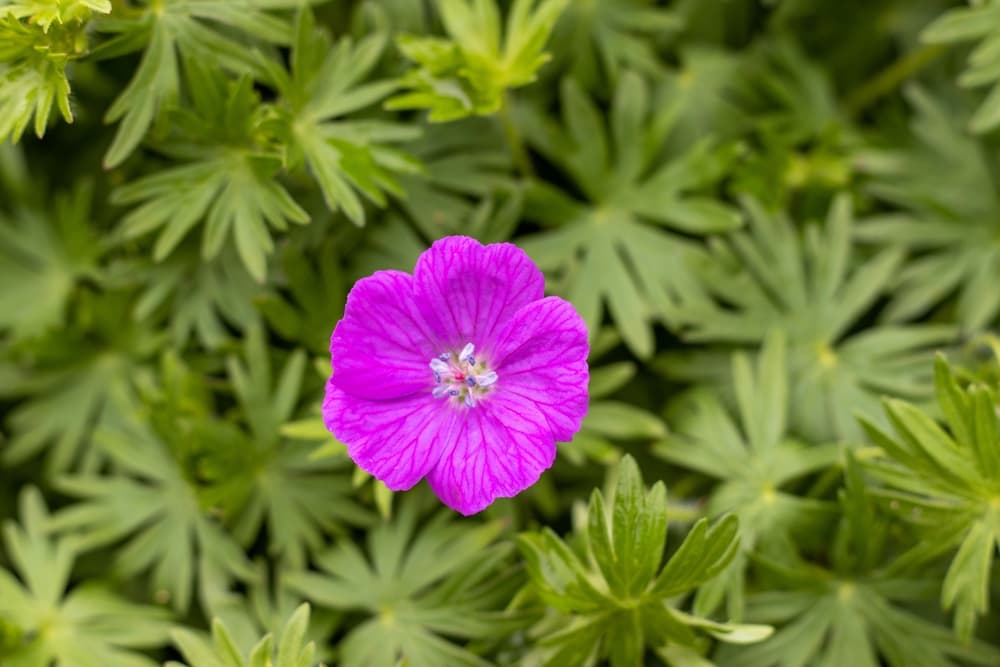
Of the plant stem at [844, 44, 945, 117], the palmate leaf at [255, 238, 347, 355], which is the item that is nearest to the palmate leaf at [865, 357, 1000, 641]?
the plant stem at [844, 44, 945, 117]

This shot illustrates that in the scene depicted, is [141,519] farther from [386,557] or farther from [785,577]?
[785,577]

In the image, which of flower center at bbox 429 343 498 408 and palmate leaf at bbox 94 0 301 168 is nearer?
flower center at bbox 429 343 498 408

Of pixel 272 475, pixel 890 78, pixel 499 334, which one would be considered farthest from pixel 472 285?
pixel 890 78

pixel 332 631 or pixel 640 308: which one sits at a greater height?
pixel 640 308

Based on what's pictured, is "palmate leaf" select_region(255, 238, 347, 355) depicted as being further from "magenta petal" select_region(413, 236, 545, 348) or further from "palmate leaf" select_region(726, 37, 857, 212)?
"palmate leaf" select_region(726, 37, 857, 212)

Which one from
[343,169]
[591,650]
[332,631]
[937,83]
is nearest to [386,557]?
[332,631]

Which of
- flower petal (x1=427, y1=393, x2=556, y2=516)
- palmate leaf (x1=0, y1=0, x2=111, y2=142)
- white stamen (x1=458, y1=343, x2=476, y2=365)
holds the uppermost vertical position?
palmate leaf (x1=0, y1=0, x2=111, y2=142)

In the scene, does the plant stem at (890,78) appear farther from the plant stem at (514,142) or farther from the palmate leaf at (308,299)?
the palmate leaf at (308,299)
